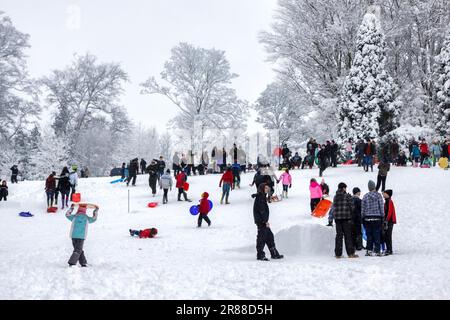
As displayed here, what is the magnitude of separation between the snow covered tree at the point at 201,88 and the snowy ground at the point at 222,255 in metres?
17.6

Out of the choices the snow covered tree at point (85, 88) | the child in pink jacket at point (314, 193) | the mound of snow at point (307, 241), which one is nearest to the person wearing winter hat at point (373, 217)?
the mound of snow at point (307, 241)

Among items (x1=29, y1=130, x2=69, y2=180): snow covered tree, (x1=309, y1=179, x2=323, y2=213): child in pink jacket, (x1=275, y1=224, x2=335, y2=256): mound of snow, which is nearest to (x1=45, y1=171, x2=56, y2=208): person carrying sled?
(x1=309, y1=179, x2=323, y2=213): child in pink jacket

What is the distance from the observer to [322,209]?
15602 mm

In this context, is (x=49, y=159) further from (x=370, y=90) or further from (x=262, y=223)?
(x=262, y=223)

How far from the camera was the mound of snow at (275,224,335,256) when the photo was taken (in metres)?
11.2

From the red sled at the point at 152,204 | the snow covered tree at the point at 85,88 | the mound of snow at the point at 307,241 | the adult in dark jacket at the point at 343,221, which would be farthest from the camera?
the snow covered tree at the point at 85,88

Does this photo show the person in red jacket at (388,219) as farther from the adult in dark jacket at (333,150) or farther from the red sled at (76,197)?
the adult in dark jacket at (333,150)

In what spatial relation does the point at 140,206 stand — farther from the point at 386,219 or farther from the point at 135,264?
the point at 386,219

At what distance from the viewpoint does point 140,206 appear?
2073 centimetres

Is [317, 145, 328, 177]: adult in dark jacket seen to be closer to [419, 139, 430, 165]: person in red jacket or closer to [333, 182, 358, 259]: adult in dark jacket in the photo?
[419, 139, 430, 165]: person in red jacket

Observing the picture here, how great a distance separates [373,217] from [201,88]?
30419 millimetres

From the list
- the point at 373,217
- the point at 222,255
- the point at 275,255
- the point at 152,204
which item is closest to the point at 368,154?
the point at 152,204

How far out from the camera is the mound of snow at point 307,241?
1123 cm
